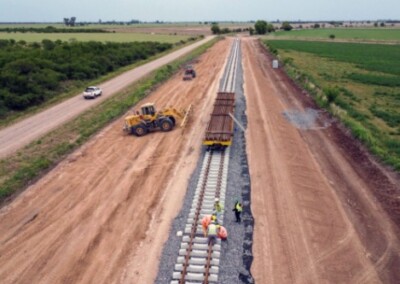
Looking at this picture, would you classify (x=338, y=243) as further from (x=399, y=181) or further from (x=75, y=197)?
(x=75, y=197)

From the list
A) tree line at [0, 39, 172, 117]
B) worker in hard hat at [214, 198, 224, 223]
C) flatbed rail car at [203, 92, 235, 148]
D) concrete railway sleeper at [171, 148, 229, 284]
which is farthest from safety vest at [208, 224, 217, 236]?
tree line at [0, 39, 172, 117]

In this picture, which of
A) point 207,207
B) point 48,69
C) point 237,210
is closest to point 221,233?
point 237,210

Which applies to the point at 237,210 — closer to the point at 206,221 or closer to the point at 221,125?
the point at 206,221

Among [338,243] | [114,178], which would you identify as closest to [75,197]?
[114,178]

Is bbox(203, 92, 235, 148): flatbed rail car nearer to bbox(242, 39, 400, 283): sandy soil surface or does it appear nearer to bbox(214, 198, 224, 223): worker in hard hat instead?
bbox(242, 39, 400, 283): sandy soil surface

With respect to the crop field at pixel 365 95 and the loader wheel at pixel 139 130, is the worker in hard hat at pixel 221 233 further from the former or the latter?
the loader wheel at pixel 139 130

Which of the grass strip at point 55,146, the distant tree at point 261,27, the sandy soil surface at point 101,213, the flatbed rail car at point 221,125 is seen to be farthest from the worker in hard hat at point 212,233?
the distant tree at point 261,27
